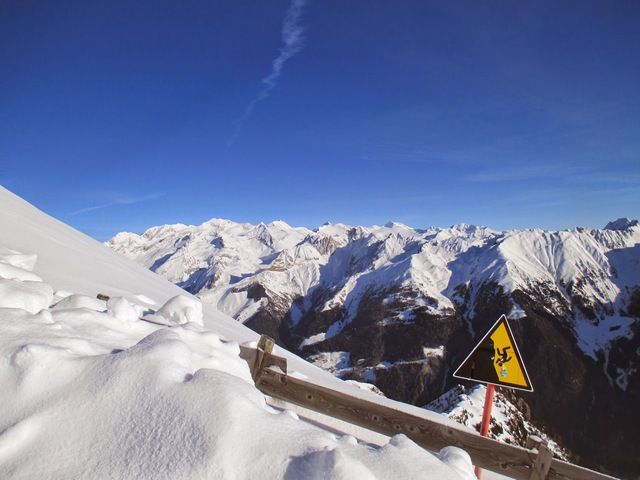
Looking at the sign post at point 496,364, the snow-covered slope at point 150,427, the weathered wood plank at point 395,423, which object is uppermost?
the sign post at point 496,364

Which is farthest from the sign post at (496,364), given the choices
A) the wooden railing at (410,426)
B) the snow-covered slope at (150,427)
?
the snow-covered slope at (150,427)

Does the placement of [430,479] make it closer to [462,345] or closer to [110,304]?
[110,304]

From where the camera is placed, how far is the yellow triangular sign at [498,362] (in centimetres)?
650

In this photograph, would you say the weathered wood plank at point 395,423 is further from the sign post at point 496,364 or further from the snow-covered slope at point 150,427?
the snow-covered slope at point 150,427

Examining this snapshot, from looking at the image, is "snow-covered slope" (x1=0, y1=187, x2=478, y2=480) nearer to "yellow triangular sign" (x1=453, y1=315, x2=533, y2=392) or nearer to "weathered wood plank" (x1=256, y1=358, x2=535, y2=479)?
"weathered wood plank" (x1=256, y1=358, x2=535, y2=479)

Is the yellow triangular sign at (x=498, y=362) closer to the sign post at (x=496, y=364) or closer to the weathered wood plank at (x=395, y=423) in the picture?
the sign post at (x=496, y=364)

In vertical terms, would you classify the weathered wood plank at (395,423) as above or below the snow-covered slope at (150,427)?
below

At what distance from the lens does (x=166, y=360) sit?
3.59 meters

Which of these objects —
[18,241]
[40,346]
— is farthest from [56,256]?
[40,346]

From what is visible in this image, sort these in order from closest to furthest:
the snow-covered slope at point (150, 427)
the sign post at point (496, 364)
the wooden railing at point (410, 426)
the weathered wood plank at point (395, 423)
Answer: the snow-covered slope at point (150, 427)
the wooden railing at point (410, 426)
the weathered wood plank at point (395, 423)
the sign post at point (496, 364)

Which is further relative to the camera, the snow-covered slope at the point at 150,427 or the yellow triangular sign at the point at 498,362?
the yellow triangular sign at the point at 498,362

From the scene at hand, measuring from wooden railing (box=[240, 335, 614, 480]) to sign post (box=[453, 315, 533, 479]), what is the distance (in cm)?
118

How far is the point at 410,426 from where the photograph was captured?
553cm

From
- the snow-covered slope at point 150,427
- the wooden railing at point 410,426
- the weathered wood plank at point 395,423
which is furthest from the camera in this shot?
the weathered wood plank at point 395,423
